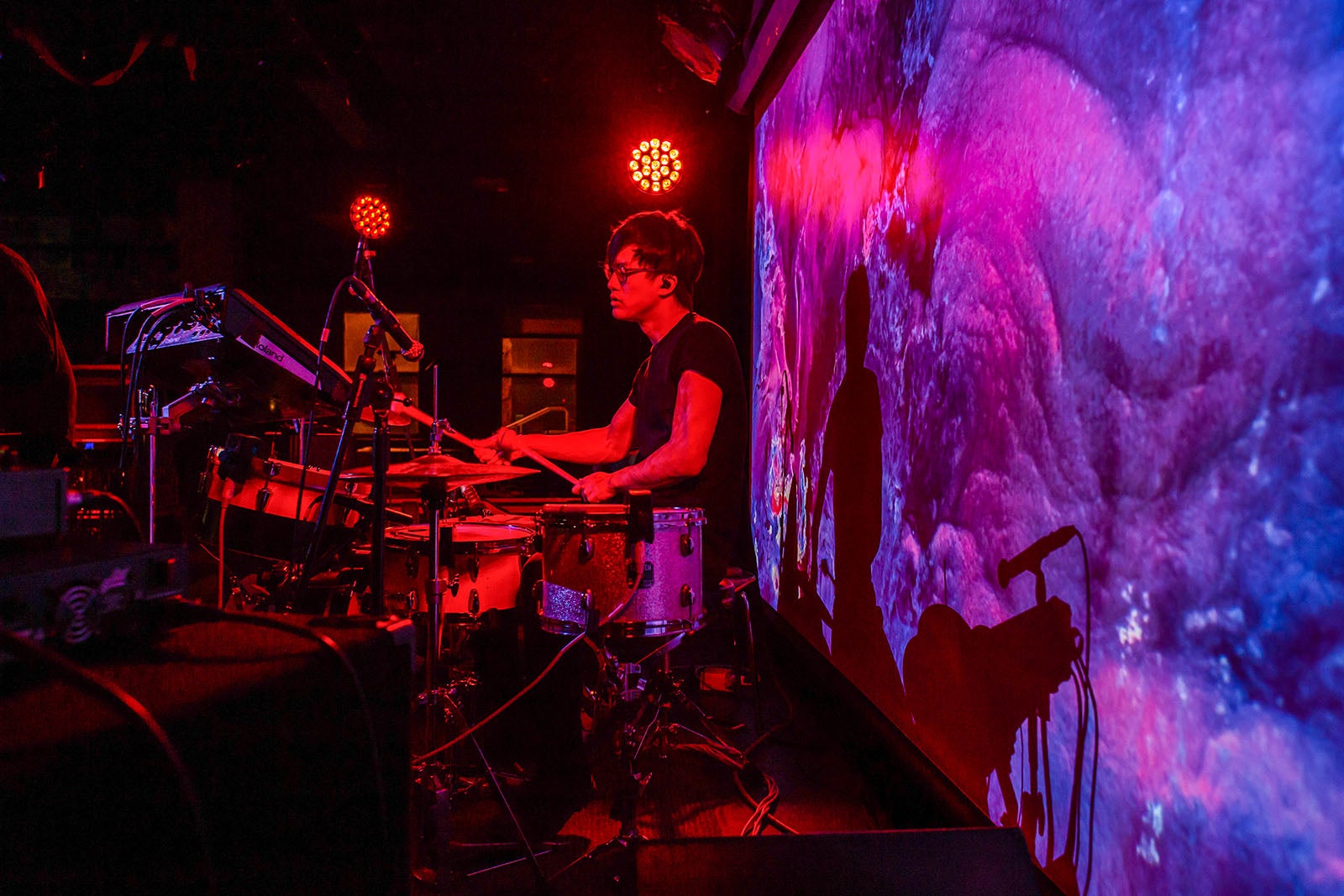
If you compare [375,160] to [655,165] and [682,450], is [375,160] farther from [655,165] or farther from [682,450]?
[682,450]

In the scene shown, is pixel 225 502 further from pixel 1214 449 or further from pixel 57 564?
pixel 1214 449

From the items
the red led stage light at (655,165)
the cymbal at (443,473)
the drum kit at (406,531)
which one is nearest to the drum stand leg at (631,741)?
the drum kit at (406,531)

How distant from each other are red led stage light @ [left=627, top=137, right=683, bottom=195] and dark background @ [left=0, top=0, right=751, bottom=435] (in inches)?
7.2

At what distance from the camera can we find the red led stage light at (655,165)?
577cm

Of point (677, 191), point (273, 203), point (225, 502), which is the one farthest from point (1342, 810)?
point (273, 203)

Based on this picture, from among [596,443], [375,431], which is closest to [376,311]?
[375,431]

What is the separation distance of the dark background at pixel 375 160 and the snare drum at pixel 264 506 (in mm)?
2980

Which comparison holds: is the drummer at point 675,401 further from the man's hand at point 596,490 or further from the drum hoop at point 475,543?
the drum hoop at point 475,543

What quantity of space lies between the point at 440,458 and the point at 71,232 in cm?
897

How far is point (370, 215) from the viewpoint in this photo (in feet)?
24.7

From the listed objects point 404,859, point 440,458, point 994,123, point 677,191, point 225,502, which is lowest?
point 404,859

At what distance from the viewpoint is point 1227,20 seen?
1.14 m

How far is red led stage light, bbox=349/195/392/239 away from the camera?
7.48m

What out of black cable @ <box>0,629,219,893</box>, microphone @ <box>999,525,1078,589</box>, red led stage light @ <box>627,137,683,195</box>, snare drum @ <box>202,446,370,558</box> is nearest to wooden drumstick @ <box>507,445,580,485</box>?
snare drum @ <box>202,446,370,558</box>
